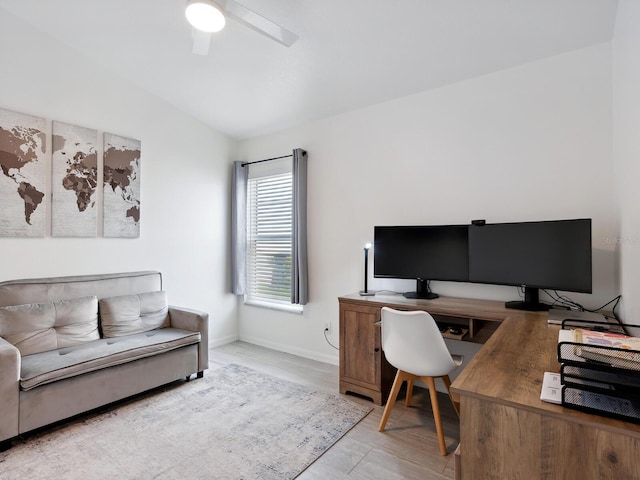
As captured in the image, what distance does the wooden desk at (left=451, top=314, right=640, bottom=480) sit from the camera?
0.91 metres

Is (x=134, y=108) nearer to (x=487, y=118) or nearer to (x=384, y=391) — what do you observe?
(x=487, y=118)

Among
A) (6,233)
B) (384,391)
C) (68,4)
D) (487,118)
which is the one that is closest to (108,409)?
(6,233)

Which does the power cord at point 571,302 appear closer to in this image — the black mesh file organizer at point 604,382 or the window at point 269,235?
the black mesh file organizer at point 604,382

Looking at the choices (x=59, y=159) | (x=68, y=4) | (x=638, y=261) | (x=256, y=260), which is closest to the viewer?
(x=638, y=261)

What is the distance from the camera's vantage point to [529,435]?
3.31ft

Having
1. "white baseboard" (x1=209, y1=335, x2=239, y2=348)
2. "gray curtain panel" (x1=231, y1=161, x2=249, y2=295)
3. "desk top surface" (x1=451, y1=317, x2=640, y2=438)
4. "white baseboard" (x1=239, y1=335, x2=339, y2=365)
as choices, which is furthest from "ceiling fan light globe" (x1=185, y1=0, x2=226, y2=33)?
"white baseboard" (x1=209, y1=335, x2=239, y2=348)

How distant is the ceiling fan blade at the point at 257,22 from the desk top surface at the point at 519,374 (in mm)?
1983

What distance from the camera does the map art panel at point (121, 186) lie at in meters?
3.37

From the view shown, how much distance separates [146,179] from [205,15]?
2.21 metres

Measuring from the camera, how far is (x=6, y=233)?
9.05ft

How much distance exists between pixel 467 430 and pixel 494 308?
5.02 feet

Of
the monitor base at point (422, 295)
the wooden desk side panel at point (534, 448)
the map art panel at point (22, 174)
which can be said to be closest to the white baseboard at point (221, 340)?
the map art panel at point (22, 174)

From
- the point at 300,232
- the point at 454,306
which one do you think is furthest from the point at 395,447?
the point at 300,232

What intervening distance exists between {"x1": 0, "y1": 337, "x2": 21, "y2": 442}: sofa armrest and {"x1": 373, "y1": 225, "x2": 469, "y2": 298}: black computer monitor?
2621 mm
